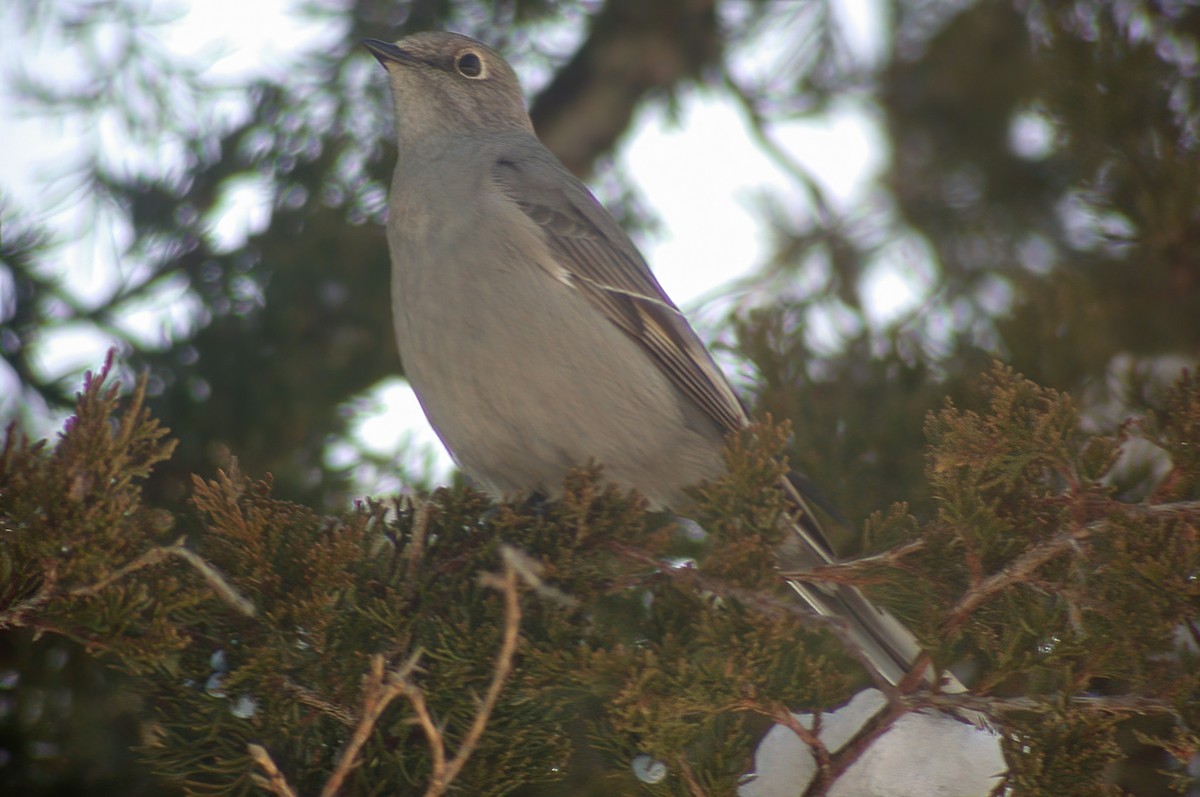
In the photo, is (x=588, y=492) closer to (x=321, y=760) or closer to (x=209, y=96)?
(x=321, y=760)

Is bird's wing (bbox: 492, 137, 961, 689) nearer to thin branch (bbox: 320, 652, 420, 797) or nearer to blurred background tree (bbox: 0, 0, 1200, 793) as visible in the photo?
blurred background tree (bbox: 0, 0, 1200, 793)

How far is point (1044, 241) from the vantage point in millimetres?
6215

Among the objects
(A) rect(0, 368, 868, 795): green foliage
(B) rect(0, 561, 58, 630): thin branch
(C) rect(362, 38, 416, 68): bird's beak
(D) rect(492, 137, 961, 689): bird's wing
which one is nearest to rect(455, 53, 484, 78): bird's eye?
(C) rect(362, 38, 416, 68): bird's beak

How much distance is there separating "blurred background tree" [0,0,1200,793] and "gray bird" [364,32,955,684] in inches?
24.2

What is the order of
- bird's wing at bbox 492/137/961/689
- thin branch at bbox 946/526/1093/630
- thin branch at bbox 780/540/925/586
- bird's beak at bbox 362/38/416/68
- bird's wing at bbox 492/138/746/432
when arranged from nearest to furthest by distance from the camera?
thin branch at bbox 946/526/1093/630 → thin branch at bbox 780/540/925/586 → bird's wing at bbox 492/137/961/689 → bird's wing at bbox 492/138/746/432 → bird's beak at bbox 362/38/416/68

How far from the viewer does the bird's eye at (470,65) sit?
5.17 meters

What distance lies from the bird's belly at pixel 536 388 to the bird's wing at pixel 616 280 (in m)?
0.08

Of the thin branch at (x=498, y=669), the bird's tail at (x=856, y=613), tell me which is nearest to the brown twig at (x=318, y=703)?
the thin branch at (x=498, y=669)

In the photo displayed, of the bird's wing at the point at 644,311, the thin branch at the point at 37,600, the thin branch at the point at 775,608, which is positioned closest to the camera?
the thin branch at the point at 37,600

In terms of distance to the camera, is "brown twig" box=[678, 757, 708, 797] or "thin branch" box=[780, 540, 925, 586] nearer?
"brown twig" box=[678, 757, 708, 797]

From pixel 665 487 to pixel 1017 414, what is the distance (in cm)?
166

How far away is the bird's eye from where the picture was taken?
5168 mm

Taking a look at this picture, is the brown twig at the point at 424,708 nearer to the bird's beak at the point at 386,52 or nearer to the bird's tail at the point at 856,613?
the bird's tail at the point at 856,613

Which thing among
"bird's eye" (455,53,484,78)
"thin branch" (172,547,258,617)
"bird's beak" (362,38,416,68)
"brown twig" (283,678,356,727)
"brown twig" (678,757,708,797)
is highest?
"bird's beak" (362,38,416,68)
